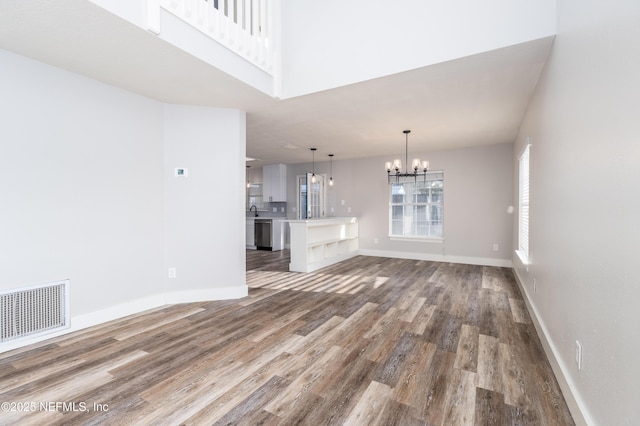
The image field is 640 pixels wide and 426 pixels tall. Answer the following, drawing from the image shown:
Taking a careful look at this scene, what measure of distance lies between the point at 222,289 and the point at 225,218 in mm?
922

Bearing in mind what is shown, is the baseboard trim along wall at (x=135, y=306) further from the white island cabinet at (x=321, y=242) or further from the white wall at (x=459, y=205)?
the white wall at (x=459, y=205)

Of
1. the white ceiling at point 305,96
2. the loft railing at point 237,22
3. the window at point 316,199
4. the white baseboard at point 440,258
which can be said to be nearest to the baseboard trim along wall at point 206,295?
the white ceiling at point 305,96

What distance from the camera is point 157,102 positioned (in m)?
3.52

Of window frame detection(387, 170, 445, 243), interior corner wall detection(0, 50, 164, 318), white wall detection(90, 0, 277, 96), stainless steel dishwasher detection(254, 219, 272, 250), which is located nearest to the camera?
white wall detection(90, 0, 277, 96)

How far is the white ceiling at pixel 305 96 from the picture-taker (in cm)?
213

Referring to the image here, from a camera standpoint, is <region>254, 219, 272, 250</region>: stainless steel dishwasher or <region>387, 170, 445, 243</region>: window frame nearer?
<region>387, 170, 445, 243</region>: window frame

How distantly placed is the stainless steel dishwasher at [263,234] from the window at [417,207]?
3.45 m

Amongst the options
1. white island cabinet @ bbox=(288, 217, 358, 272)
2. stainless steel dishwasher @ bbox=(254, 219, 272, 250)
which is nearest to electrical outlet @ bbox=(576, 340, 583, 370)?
white island cabinet @ bbox=(288, 217, 358, 272)

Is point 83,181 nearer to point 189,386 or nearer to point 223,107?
point 223,107

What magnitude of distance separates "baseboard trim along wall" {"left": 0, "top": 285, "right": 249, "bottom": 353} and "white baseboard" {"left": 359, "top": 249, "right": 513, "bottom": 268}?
399 cm

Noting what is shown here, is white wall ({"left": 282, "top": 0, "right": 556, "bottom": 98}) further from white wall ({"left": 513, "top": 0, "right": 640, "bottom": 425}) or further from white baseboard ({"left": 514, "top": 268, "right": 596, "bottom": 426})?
white baseboard ({"left": 514, "top": 268, "right": 596, "bottom": 426})

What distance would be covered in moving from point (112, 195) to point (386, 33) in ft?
10.6

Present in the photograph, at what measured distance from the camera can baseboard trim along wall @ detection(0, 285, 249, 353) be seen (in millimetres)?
2566

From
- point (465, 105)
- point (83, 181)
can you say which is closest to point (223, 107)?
point (83, 181)
